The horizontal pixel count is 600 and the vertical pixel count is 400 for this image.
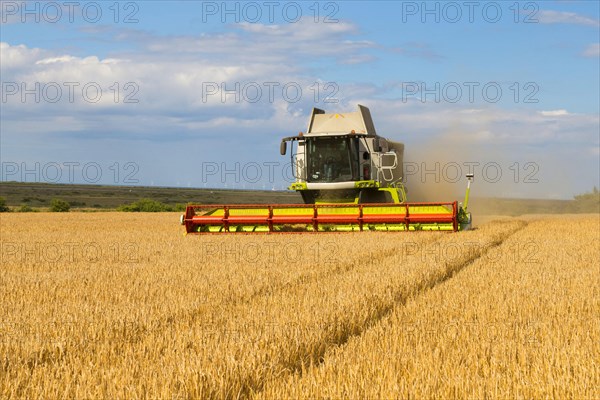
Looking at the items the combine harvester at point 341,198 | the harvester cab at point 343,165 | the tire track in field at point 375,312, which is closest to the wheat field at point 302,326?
the tire track in field at point 375,312

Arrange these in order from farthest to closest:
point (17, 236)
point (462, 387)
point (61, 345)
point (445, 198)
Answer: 1. point (445, 198)
2. point (17, 236)
3. point (61, 345)
4. point (462, 387)

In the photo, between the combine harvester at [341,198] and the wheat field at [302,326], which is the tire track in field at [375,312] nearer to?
the wheat field at [302,326]

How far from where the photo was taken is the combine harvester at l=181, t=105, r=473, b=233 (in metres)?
15.4

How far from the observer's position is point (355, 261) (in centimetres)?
988

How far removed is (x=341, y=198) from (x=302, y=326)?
12.2 metres

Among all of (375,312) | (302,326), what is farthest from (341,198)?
(302,326)

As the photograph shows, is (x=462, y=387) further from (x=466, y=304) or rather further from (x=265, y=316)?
(x=466, y=304)

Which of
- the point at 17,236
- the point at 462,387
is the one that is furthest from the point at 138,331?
the point at 17,236

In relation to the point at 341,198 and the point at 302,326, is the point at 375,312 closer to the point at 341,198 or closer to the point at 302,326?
the point at 302,326

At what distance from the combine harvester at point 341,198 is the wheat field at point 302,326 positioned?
4.57 metres

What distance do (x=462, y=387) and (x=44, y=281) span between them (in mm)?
5599

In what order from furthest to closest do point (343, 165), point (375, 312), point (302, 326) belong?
point (343, 165) → point (375, 312) → point (302, 326)

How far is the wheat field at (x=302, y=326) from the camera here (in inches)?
149

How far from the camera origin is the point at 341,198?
56.5 feet
